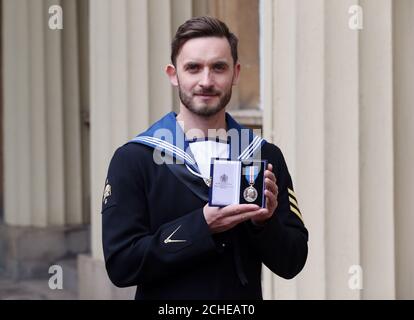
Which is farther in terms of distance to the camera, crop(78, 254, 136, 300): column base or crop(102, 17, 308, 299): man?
crop(78, 254, 136, 300): column base

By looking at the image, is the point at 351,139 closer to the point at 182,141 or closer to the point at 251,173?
the point at 182,141

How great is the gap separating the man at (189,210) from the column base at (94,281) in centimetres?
418

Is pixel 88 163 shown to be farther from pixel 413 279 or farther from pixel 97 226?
pixel 413 279

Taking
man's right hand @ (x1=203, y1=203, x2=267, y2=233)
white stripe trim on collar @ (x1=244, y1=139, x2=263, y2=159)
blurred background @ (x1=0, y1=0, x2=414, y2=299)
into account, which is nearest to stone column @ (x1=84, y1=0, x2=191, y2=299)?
blurred background @ (x1=0, y1=0, x2=414, y2=299)

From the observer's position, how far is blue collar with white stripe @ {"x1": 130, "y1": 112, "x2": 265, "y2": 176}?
234cm

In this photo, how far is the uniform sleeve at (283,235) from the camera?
89.9 inches

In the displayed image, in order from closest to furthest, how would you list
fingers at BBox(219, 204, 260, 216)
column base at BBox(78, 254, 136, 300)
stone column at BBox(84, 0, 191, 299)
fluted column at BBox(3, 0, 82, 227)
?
fingers at BBox(219, 204, 260, 216), stone column at BBox(84, 0, 191, 299), column base at BBox(78, 254, 136, 300), fluted column at BBox(3, 0, 82, 227)

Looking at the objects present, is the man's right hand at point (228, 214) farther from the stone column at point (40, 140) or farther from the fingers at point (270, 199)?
the stone column at point (40, 140)

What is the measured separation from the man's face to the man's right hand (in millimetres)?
291

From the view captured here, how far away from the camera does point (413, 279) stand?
4598 mm

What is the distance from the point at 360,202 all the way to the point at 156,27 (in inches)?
95.7

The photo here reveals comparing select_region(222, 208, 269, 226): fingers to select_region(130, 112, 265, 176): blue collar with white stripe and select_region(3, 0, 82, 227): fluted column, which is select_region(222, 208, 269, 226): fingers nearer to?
select_region(130, 112, 265, 176): blue collar with white stripe

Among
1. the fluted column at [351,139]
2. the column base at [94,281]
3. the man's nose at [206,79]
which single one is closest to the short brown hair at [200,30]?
the man's nose at [206,79]

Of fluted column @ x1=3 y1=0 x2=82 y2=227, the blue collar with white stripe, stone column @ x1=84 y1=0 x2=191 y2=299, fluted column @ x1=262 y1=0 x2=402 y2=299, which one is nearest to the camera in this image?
the blue collar with white stripe
